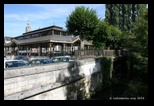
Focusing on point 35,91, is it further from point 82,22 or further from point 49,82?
point 82,22

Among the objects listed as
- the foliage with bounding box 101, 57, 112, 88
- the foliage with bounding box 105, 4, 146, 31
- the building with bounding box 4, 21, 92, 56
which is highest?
the foliage with bounding box 105, 4, 146, 31

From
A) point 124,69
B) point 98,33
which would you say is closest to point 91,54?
point 98,33

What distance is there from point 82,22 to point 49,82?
49.5 ft

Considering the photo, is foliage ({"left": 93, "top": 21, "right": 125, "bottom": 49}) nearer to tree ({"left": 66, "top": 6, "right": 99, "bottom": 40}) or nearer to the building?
tree ({"left": 66, "top": 6, "right": 99, "bottom": 40})

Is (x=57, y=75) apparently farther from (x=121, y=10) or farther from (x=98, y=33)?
(x=121, y=10)

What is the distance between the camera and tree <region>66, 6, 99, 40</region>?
80.1 feet

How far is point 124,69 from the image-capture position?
27.9 metres

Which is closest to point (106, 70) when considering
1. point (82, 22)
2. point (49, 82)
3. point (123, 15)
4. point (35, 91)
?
point (82, 22)

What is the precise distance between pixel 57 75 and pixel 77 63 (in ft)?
10.9

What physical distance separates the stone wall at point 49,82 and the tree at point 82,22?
8.30 meters

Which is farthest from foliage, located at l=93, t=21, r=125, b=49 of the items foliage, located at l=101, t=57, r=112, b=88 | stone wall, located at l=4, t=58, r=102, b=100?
stone wall, located at l=4, t=58, r=102, b=100

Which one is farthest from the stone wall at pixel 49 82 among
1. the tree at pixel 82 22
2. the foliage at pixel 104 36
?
the foliage at pixel 104 36

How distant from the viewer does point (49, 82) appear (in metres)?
11.1

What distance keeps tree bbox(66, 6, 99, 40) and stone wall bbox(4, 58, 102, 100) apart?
8.30m
